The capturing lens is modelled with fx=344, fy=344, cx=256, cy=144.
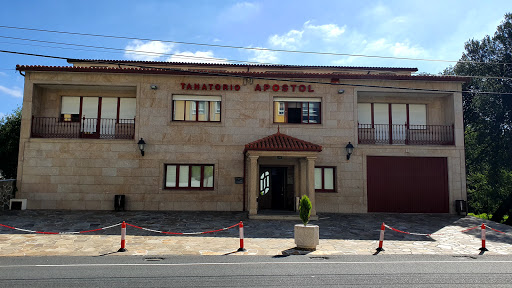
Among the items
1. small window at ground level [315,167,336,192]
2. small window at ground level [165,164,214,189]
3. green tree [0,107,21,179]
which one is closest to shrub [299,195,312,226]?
small window at ground level [315,167,336,192]

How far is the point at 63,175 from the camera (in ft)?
53.5

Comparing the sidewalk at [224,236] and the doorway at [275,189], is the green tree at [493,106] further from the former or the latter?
the doorway at [275,189]

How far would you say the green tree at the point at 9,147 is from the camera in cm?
2056

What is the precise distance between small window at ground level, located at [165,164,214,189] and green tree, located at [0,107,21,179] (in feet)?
36.1

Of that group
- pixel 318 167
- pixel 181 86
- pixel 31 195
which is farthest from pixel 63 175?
pixel 318 167

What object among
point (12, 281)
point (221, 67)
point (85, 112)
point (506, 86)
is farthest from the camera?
point (221, 67)

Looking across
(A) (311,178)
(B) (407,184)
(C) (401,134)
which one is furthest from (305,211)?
(C) (401,134)

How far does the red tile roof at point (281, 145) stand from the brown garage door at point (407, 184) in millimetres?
3816

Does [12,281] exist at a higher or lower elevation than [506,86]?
lower

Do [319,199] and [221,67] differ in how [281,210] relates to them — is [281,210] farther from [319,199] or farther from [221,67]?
[221,67]

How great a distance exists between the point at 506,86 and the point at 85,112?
23.4 meters

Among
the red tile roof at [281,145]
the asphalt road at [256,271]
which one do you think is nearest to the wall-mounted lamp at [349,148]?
the red tile roof at [281,145]

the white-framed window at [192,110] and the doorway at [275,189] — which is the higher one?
the white-framed window at [192,110]

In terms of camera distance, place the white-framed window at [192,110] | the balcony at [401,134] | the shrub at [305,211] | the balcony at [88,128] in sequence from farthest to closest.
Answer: the balcony at [401,134], the balcony at [88,128], the white-framed window at [192,110], the shrub at [305,211]
